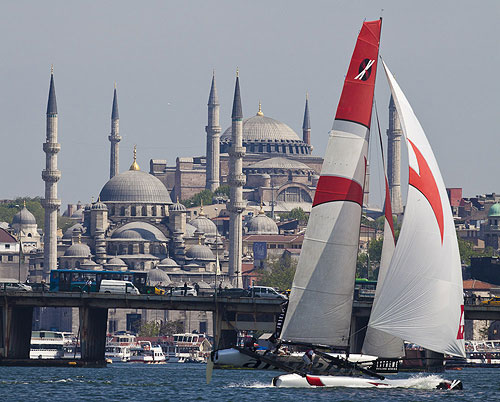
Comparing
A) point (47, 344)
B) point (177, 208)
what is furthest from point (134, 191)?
point (47, 344)

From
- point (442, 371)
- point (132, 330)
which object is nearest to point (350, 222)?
point (442, 371)

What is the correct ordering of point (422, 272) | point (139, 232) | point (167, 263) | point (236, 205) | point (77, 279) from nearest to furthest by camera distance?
point (422, 272)
point (77, 279)
point (236, 205)
point (167, 263)
point (139, 232)

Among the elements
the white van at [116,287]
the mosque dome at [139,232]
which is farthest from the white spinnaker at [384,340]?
the mosque dome at [139,232]

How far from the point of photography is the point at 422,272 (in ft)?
173

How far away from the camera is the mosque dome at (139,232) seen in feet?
601

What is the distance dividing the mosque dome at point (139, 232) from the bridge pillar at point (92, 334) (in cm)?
8998

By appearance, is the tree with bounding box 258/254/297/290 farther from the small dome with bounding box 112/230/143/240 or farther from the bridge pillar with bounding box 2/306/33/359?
the bridge pillar with bounding box 2/306/33/359

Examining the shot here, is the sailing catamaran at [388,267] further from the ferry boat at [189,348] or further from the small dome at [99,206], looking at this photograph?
the small dome at [99,206]

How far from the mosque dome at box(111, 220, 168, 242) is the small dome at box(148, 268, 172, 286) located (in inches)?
493

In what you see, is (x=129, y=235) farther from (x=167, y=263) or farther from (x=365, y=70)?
(x=365, y=70)

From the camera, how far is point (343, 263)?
53.1 meters

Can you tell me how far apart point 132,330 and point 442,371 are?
82.8 m

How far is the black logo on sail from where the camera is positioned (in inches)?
2092

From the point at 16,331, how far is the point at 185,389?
1102 inches
